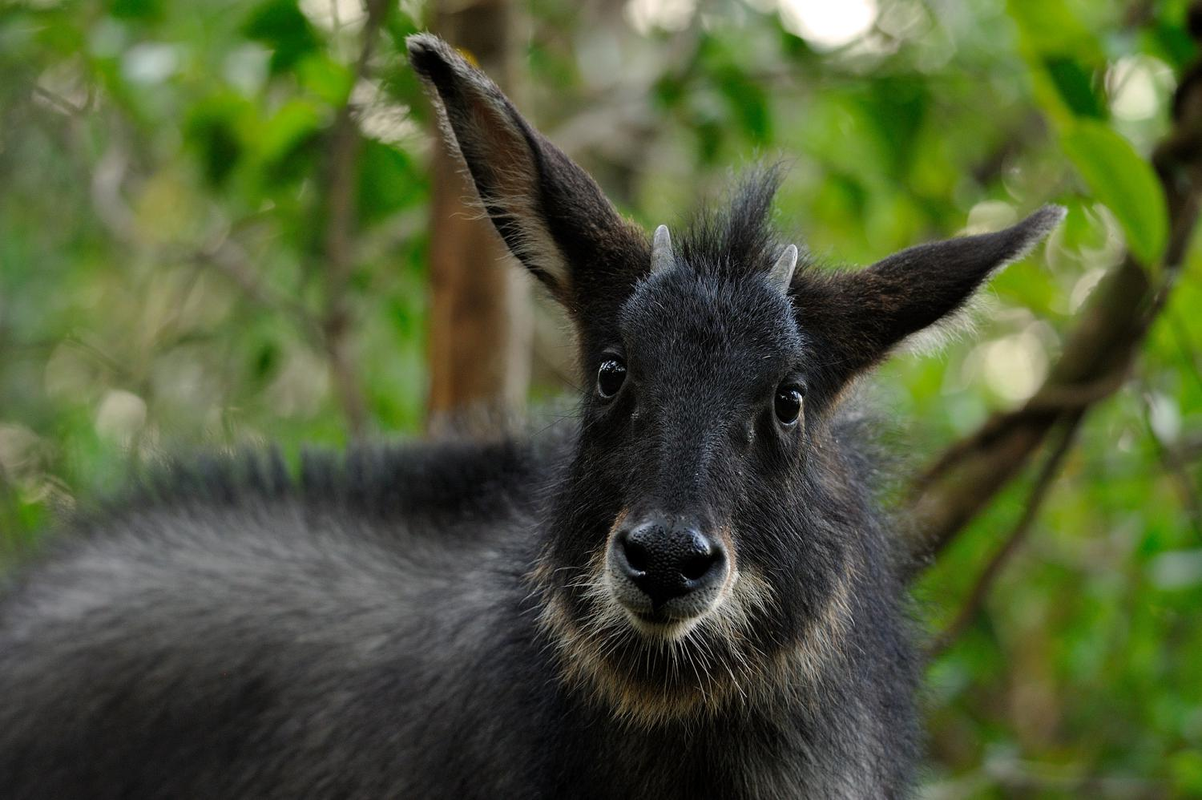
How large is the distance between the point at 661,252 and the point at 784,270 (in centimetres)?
40

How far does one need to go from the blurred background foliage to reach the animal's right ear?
1.98ft

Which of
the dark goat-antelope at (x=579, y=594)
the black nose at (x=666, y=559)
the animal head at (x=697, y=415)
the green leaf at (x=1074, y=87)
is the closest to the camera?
the black nose at (x=666, y=559)

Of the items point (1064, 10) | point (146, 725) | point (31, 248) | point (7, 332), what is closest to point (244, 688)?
point (146, 725)

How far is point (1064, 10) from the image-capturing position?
16.9 ft

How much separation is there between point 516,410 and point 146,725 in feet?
6.70

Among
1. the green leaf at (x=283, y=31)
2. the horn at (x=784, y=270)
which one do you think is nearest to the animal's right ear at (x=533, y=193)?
the horn at (x=784, y=270)

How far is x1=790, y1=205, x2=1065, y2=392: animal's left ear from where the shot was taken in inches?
155

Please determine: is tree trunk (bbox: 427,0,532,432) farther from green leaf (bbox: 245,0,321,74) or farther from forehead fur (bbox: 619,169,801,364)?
forehead fur (bbox: 619,169,801,364)

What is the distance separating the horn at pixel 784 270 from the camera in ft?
12.6

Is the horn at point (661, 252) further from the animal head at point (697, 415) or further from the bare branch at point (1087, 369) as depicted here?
the bare branch at point (1087, 369)

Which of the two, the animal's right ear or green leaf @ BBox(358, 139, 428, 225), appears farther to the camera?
green leaf @ BBox(358, 139, 428, 225)

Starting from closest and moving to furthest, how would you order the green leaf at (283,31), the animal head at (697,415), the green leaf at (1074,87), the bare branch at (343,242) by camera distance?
the animal head at (697,415) < the green leaf at (1074,87) < the green leaf at (283,31) < the bare branch at (343,242)

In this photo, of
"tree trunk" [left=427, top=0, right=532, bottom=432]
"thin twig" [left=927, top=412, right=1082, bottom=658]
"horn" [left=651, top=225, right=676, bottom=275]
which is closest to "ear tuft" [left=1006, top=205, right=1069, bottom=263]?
"horn" [left=651, top=225, right=676, bottom=275]

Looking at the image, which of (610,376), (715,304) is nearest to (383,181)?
(610,376)
